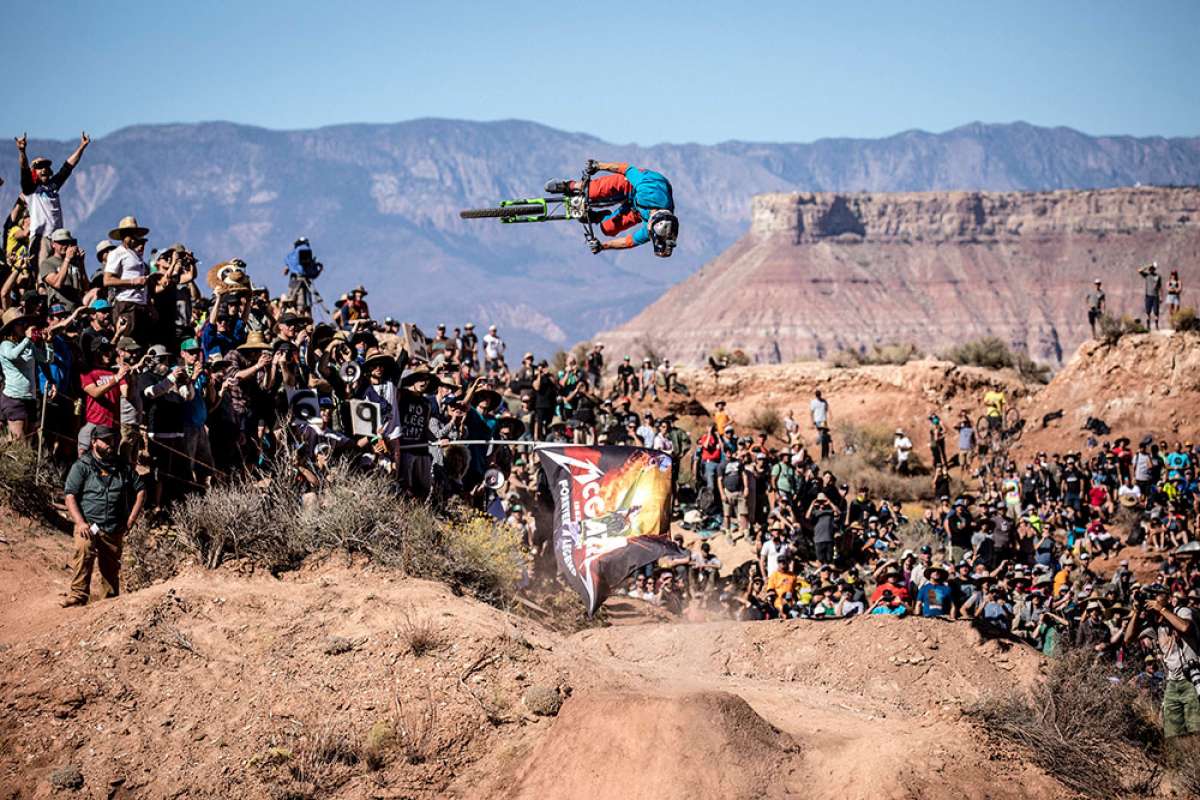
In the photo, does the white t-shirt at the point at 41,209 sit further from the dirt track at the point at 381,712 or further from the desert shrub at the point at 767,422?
the desert shrub at the point at 767,422

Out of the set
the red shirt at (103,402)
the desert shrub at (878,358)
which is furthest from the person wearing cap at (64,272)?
the desert shrub at (878,358)

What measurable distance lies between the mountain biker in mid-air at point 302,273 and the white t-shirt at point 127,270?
502 centimetres

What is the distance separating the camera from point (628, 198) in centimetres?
1178

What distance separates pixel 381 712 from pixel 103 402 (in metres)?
4.16

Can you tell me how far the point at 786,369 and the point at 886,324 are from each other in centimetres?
16186

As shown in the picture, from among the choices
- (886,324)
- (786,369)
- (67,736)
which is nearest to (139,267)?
(67,736)

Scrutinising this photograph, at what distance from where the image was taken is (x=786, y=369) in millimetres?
40688

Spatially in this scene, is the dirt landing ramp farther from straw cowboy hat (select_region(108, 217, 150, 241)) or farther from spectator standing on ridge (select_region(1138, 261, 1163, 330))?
spectator standing on ridge (select_region(1138, 261, 1163, 330))

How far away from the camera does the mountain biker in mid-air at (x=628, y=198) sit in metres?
11.4

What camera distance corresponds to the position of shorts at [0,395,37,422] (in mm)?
13742

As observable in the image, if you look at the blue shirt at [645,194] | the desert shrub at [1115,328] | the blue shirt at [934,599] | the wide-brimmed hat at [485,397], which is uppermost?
the blue shirt at [645,194]

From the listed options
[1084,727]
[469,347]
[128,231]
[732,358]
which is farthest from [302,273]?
[732,358]

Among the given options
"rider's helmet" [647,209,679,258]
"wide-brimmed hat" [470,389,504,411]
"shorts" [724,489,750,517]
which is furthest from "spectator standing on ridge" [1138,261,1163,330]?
"rider's helmet" [647,209,679,258]

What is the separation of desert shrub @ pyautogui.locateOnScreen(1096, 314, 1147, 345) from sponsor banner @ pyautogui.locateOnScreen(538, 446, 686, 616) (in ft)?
91.1
